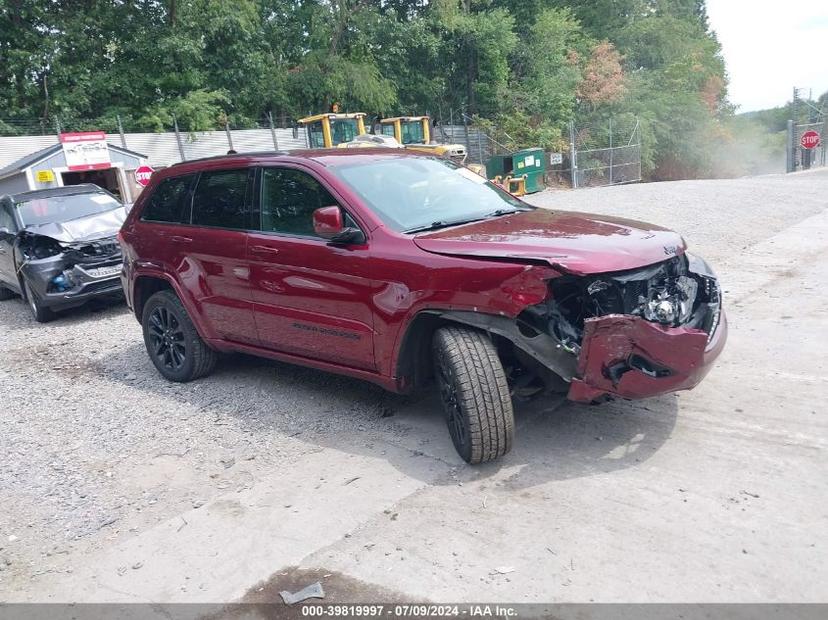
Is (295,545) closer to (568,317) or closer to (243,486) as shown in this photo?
(243,486)

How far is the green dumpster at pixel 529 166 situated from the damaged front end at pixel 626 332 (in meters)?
20.8

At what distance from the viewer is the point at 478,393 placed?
12.0ft

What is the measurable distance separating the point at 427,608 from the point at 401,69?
36.0m

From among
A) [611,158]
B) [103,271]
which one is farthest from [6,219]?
[611,158]

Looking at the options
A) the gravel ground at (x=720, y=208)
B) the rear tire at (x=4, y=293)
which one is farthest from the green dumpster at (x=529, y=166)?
the rear tire at (x=4, y=293)

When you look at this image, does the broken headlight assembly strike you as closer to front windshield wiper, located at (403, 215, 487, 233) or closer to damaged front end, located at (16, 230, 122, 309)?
front windshield wiper, located at (403, 215, 487, 233)

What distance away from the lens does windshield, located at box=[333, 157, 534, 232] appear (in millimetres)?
→ 4387

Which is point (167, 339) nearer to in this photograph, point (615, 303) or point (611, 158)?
point (615, 303)

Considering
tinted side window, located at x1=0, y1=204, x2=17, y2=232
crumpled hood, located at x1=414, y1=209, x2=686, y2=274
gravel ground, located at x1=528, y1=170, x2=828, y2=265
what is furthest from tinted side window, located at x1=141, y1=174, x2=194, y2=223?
gravel ground, located at x1=528, y1=170, x2=828, y2=265

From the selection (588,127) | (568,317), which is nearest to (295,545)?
(568,317)

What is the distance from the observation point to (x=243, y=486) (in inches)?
157

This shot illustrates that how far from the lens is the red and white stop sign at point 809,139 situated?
2527 cm

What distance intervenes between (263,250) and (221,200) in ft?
2.58

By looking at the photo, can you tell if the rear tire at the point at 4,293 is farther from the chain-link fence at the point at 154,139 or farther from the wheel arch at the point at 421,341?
the chain-link fence at the point at 154,139
